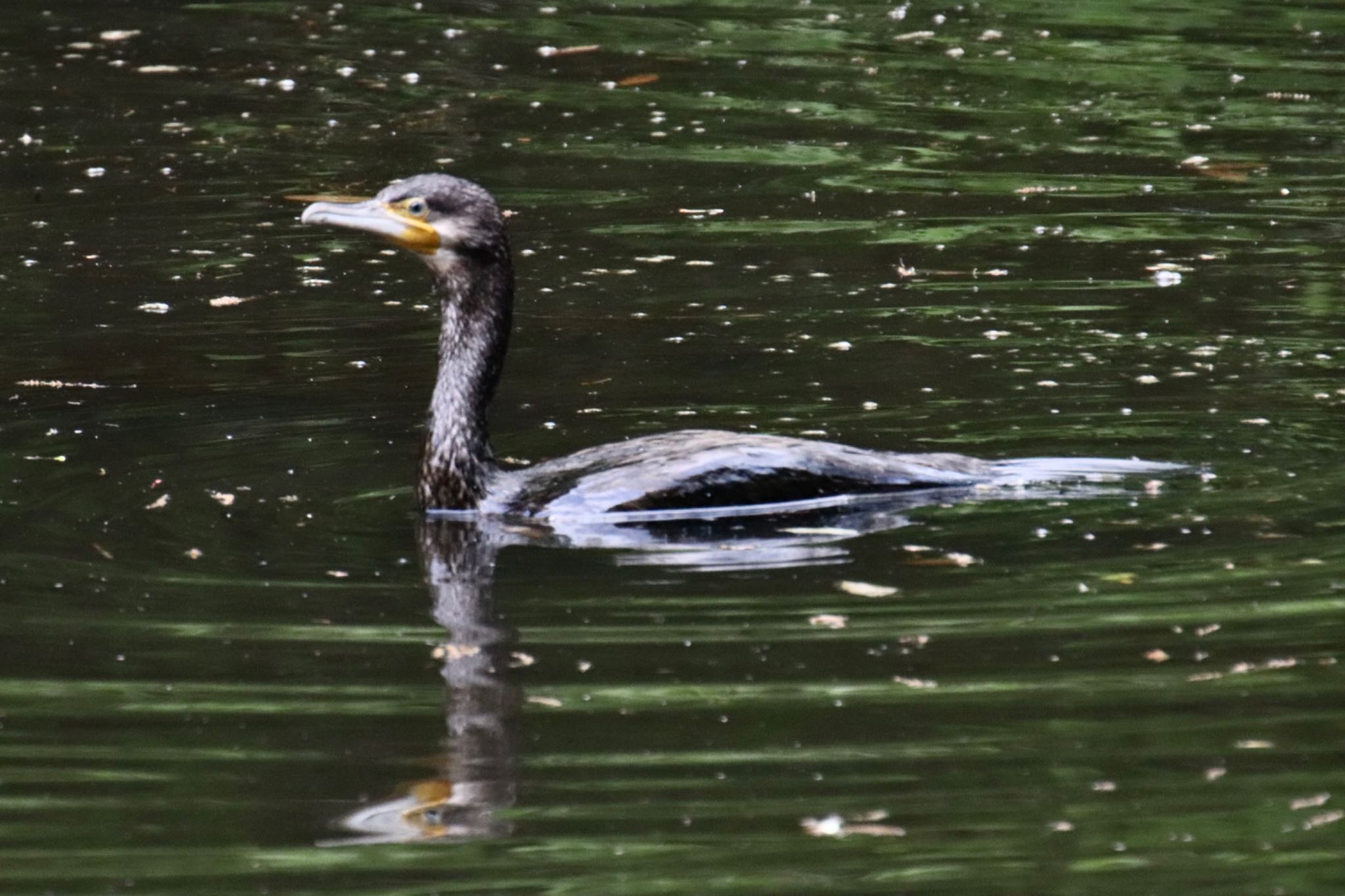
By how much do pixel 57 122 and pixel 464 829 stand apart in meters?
12.9

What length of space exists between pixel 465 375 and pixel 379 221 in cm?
71

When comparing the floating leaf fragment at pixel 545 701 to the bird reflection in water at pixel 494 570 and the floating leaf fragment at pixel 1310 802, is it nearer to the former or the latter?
the bird reflection in water at pixel 494 570

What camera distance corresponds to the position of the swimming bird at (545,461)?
8.54 meters

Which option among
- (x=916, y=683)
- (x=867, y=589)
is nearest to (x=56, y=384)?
(x=867, y=589)

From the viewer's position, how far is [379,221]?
8.73 metres

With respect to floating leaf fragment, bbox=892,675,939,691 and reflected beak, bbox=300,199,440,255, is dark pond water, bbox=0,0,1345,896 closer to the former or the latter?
floating leaf fragment, bbox=892,675,939,691

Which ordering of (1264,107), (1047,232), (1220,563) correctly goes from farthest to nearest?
(1264,107), (1047,232), (1220,563)

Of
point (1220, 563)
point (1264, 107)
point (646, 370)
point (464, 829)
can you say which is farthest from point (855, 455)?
point (1264, 107)

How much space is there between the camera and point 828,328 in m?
11.7

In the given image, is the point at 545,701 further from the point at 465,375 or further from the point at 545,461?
the point at 465,375

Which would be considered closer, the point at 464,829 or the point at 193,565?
the point at 464,829

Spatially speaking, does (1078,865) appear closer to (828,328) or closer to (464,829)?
(464,829)

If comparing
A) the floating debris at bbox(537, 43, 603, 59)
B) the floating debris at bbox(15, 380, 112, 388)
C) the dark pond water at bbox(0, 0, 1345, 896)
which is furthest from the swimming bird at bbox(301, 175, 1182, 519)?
the floating debris at bbox(537, 43, 603, 59)

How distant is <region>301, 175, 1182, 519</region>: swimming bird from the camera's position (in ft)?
28.0
